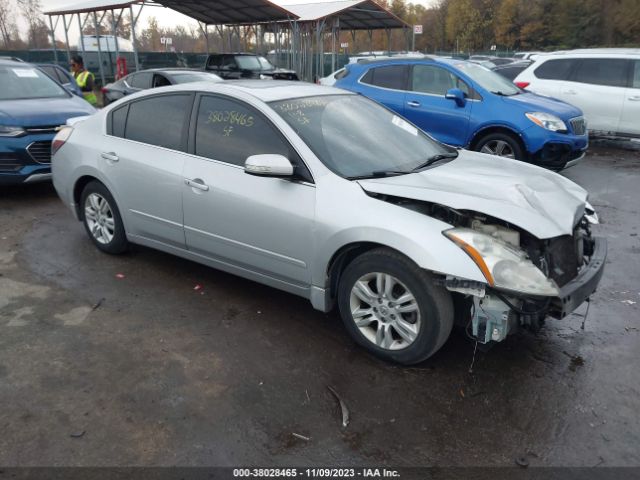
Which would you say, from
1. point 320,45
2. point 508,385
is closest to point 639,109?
point 508,385

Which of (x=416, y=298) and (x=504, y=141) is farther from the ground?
(x=504, y=141)

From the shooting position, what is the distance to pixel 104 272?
4.76 metres

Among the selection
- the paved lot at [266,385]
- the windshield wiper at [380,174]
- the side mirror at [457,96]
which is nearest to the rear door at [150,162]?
the paved lot at [266,385]

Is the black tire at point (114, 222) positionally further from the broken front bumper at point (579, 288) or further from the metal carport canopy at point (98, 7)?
the metal carport canopy at point (98, 7)

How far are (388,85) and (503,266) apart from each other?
21.8 feet

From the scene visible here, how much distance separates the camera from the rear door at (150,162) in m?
4.25

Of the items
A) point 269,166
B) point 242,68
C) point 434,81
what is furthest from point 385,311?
point 242,68

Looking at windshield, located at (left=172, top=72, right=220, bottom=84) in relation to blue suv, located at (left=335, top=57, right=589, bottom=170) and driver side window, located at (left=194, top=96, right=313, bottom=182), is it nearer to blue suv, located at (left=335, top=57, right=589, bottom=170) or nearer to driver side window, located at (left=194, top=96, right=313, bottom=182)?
blue suv, located at (left=335, top=57, right=589, bottom=170)

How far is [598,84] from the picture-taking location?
1032 centimetres

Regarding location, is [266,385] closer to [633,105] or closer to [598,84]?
[633,105]

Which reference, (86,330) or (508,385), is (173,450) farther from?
(508,385)

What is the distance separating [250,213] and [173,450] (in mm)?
1653

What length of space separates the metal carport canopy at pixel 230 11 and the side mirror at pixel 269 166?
18145mm

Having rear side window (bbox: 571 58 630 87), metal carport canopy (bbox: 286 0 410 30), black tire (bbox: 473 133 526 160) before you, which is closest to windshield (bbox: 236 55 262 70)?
metal carport canopy (bbox: 286 0 410 30)
